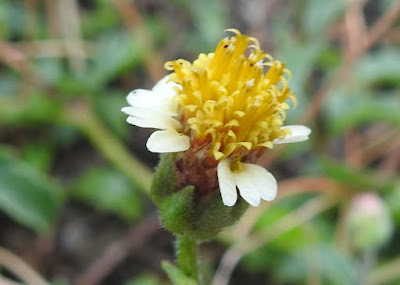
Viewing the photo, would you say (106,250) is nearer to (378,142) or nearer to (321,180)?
(321,180)

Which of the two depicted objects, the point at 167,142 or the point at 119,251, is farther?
the point at 119,251

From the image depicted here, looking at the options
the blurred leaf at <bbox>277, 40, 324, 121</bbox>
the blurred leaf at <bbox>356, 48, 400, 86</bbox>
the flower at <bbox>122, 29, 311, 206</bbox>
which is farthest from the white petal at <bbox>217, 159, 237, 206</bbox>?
the blurred leaf at <bbox>356, 48, 400, 86</bbox>

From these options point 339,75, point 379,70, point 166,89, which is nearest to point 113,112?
point 339,75

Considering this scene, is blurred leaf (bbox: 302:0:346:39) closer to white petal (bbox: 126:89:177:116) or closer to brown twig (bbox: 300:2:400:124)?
brown twig (bbox: 300:2:400:124)

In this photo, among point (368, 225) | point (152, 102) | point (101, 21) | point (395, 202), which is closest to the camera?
point (152, 102)

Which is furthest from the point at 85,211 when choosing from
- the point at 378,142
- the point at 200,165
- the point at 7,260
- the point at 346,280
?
the point at 200,165

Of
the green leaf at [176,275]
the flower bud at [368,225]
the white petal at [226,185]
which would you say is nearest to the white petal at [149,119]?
the white petal at [226,185]

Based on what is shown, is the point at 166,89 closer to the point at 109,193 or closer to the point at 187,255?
the point at 187,255
